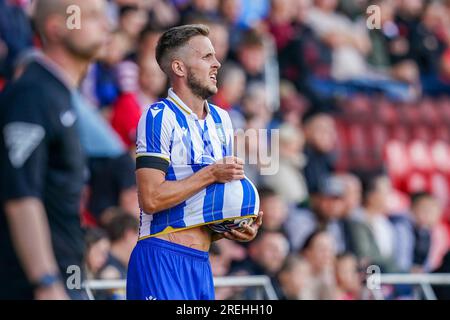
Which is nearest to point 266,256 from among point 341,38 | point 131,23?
point 131,23

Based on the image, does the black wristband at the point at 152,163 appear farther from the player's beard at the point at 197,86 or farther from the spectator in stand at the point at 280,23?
the spectator in stand at the point at 280,23

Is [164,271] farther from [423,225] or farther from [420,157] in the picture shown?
[420,157]

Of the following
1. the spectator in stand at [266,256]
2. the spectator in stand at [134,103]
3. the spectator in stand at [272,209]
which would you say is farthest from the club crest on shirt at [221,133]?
the spectator in stand at [272,209]

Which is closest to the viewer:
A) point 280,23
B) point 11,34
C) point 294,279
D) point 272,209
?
point 294,279

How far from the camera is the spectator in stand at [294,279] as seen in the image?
346 inches

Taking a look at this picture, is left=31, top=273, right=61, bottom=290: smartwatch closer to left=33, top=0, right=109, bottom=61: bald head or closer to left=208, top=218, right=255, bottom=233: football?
left=208, top=218, right=255, bottom=233: football

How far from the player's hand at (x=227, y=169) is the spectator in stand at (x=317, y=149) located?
21.0 ft

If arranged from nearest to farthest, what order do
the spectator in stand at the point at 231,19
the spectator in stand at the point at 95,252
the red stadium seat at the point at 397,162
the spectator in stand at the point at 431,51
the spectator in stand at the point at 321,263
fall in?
the spectator in stand at the point at 95,252
the spectator in stand at the point at 321,263
the spectator in stand at the point at 231,19
the red stadium seat at the point at 397,162
the spectator in stand at the point at 431,51

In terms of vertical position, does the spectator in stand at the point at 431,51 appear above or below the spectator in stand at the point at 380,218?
above

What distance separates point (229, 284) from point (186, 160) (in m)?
2.49

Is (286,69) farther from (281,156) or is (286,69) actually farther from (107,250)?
(107,250)

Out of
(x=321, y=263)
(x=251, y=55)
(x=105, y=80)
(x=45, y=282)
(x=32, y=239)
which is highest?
(x=251, y=55)

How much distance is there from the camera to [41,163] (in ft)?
18.8

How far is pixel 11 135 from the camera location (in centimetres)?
576
